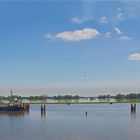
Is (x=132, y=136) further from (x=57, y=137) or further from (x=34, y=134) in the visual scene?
(x=34, y=134)

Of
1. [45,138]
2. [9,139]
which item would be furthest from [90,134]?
[9,139]

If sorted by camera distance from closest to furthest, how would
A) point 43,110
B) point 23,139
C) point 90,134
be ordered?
point 23,139 → point 90,134 → point 43,110

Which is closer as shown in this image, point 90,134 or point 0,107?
point 90,134

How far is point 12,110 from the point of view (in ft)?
401

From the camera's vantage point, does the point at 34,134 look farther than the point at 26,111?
No

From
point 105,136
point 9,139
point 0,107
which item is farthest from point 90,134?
point 0,107

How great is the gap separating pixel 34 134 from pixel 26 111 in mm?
66626

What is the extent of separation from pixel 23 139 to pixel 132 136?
16335mm

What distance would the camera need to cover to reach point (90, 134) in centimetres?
5831

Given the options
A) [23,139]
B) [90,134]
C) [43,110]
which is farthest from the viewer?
[43,110]

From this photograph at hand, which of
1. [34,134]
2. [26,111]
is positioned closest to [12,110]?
[26,111]

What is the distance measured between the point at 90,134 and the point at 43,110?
6351cm

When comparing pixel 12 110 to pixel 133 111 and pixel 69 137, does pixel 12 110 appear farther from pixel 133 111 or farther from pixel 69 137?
pixel 69 137

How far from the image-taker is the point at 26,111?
124312 millimetres
